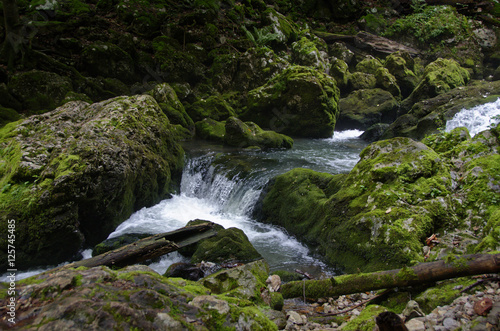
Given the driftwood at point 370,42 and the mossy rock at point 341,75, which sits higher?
the driftwood at point 370,42

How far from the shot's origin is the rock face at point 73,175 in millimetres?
5252

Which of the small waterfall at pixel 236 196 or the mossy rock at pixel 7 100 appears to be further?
the mossy rock at pixel 7 100

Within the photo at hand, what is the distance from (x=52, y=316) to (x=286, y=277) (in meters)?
3.48

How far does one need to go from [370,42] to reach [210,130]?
19288mm

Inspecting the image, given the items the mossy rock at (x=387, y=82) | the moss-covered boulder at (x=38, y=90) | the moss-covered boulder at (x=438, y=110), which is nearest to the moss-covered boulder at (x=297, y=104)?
the moss-covered boulder at (x=438, y=110)

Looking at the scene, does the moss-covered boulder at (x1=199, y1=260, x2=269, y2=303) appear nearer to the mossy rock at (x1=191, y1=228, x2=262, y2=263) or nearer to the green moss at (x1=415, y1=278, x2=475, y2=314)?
the green moss at (x1=415, y1=278, x2=475, y2=314)

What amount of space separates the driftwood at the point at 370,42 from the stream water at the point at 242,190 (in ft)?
50.6

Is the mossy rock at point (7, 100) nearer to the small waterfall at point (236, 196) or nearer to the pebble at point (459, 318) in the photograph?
the small waterfall at point (236, 196)

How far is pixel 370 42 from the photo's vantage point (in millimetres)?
25250

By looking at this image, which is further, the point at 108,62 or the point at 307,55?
the point at 307,55

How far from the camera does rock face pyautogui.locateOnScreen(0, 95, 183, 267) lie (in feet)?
17.2

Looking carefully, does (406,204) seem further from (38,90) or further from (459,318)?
(38,90)

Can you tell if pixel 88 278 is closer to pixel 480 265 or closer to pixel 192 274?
pixel 192 274

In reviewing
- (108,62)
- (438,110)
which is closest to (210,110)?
(108,62)
